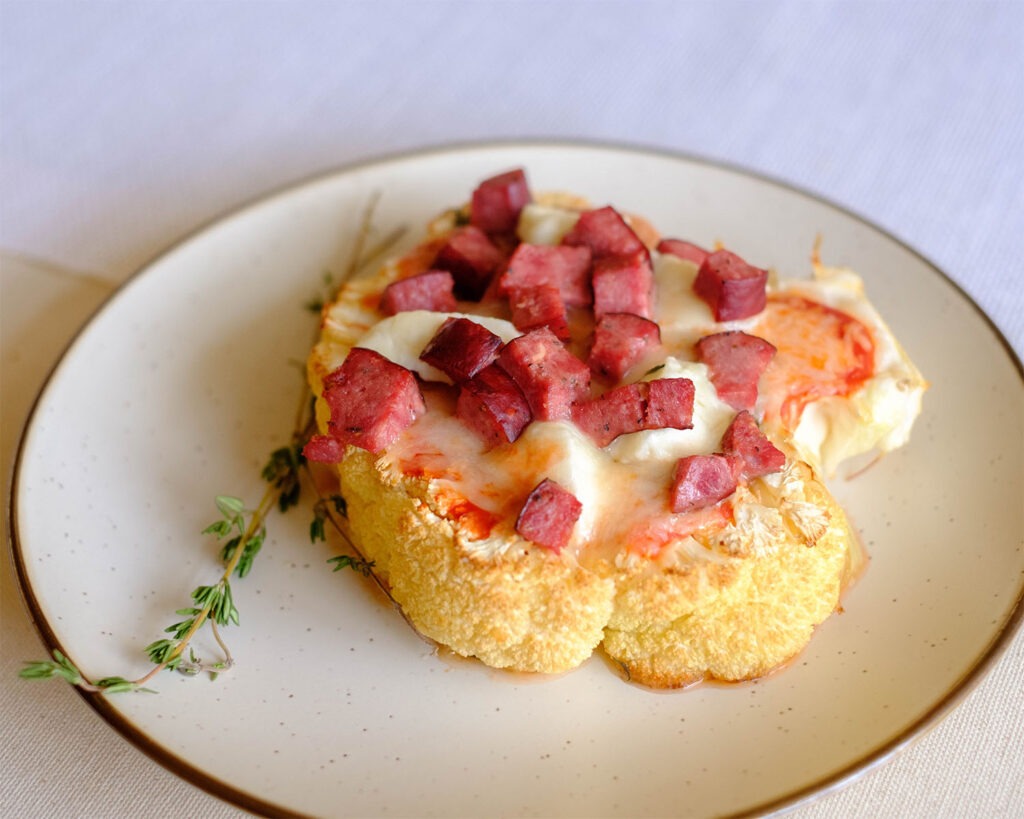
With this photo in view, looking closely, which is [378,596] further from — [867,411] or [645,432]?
[867,411]

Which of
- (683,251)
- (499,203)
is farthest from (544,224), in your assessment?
(683,251)

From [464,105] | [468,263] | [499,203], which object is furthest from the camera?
[464,105]

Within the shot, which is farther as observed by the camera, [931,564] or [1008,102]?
[1008,102]

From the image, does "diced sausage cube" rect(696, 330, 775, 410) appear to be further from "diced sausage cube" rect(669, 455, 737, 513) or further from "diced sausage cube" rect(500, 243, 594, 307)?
"diced sausage cube" rect(500, 243, 594, 307)

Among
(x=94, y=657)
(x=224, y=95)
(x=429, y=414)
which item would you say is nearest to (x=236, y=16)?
(x=224, y=95)

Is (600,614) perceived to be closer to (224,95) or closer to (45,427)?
(45,427)

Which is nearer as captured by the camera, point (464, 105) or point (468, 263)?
point (468, 263)

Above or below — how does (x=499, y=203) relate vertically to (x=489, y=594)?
above

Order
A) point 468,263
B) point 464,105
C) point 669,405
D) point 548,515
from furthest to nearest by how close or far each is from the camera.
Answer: point 464,105 < point 468,263 < point 669,405 < point 548,515
